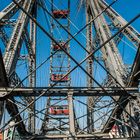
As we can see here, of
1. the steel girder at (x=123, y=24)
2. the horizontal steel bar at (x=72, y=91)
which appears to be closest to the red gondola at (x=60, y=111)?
the steel girder at (x=123, y=24)

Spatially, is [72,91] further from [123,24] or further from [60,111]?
[60,111]

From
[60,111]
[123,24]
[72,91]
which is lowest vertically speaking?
[72,91]

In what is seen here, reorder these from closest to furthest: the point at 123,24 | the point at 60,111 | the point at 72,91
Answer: the point at 72,91 → the point at 123,24 → the point at 60,111

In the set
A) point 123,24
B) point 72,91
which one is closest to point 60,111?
point 123,24

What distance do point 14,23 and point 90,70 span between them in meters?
9.16

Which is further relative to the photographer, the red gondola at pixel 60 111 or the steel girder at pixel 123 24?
the red gondola at pixel 60 111

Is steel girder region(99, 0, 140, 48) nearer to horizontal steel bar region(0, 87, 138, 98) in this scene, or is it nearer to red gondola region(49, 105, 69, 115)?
horizontal steel bar region(0, 87, 138, 98)

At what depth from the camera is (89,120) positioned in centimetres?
2495

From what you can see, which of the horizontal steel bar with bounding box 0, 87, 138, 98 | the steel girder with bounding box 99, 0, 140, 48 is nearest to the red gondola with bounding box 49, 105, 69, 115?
the steel girder with bounding box 99, 0, 140, 48

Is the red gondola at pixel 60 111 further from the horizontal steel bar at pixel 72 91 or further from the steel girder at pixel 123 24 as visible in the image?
the horizontal steel bar at pixel 72 91

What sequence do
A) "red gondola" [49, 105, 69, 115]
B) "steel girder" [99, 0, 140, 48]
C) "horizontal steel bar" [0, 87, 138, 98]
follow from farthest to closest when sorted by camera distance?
"red gondola" [49, 105, 69, 115], "steel girder" [99, 0, 140, 48], "horizontal steel bar" [0, 87, 138, 98]

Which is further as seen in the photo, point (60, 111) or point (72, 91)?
point (60, 111)

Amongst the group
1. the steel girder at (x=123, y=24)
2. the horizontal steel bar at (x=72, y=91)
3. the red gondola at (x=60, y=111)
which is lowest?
the horizontal steel bar at (x=72, y=91)

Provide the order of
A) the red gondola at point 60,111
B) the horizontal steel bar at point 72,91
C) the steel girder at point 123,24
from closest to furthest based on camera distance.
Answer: the horizontal steel bar at point 72,91 < the steel girder at point 123,24 < the red gondola at point 60,111
